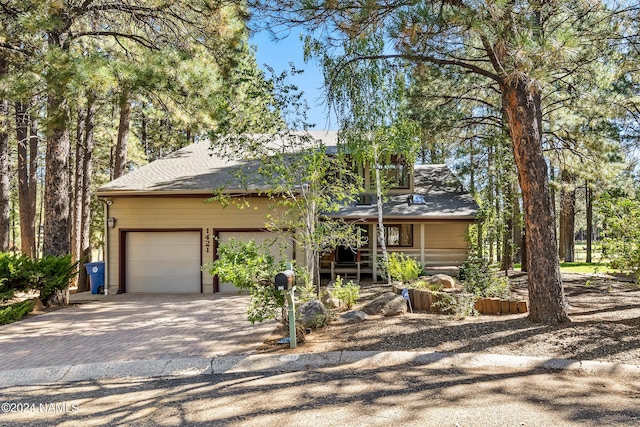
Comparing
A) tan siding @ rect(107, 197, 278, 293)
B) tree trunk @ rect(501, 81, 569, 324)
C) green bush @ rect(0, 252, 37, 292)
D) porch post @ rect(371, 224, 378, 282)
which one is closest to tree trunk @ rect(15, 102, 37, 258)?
tan siding @ rect(107, 197, 278, 293)

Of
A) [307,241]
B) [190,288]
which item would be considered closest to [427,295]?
[307,241]

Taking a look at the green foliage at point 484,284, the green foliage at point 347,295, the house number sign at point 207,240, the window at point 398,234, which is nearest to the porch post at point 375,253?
the window at point 398,234

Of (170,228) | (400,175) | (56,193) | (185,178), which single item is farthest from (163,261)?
(400,175)

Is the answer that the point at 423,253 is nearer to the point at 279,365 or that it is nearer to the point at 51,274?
the point at 279,365

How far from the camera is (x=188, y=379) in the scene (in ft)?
14.3

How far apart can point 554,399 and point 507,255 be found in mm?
9312

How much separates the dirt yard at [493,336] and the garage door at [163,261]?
5.95 m

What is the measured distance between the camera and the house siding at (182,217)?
1105cm

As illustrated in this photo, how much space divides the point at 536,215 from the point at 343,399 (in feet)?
12.9

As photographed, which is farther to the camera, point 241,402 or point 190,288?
point 190,288

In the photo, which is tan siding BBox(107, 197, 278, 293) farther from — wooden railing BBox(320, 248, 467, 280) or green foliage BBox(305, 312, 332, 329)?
green foliage BBox(305, 312, 332, 329)

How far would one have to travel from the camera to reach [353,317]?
21.4 ft

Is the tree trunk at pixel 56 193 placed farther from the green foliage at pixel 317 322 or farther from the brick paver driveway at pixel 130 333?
the green foliage at pixel 317 322

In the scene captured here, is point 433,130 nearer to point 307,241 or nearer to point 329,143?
point 329,143
